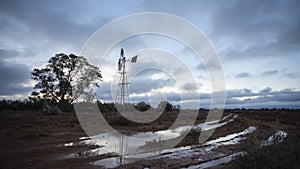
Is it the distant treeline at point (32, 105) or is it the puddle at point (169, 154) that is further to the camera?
the distant treeline at point (32, 105)

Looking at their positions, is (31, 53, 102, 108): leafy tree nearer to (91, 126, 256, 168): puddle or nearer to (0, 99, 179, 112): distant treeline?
(0, 99, 179, 112): distant treeline

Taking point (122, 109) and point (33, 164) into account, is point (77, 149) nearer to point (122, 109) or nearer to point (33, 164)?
point (33, 164)

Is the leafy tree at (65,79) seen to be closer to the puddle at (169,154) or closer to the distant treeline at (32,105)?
the distant treeline at (32,105)

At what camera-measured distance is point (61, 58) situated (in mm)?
32438

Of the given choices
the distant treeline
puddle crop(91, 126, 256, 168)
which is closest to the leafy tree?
the distant treeline

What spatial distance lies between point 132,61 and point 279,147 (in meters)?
15.1

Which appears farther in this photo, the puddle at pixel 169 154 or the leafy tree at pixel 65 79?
the leafy tree at pixel 65 79

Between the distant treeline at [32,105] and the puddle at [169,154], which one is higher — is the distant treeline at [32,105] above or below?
above

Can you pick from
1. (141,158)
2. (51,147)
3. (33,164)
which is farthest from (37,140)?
(141,158)

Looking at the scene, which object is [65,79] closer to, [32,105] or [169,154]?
[32,105]

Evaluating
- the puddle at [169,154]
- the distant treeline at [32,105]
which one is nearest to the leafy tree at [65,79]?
the distant treeline at [32,105]

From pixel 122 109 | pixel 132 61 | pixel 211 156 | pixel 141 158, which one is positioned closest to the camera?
pixel 141 158

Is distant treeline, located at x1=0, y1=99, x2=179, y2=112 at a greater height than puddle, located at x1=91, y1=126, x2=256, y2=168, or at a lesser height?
greater

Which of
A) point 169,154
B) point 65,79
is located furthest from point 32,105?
point 169,154
